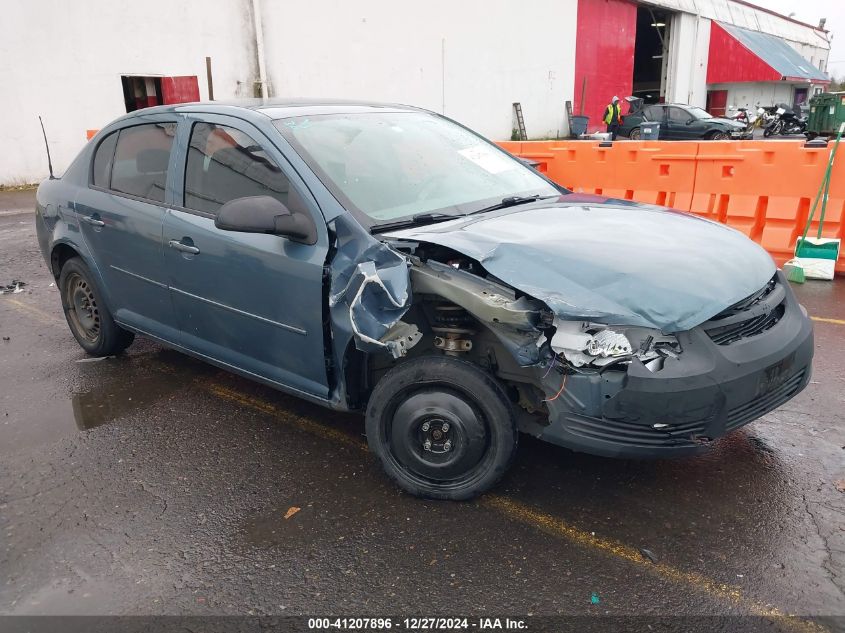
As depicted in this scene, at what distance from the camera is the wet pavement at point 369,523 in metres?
2.49

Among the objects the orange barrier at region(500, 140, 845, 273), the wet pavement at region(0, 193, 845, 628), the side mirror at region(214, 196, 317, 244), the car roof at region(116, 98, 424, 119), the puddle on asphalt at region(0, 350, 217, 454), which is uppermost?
the car roof at region(116, 98, 424, 119)

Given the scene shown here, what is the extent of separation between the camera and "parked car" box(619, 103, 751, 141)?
22.6 metres

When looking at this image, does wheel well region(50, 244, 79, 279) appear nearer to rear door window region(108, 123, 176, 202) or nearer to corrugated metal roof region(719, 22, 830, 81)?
rear door window region(108, 123, 176, 202)

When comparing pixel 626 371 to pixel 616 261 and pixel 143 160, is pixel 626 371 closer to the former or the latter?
pixel 616 261

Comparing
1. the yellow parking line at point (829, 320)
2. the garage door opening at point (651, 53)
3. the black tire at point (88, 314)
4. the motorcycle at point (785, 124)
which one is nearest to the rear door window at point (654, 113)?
the motorcycle at point (785, 124)

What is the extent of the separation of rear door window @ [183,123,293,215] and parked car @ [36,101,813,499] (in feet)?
0.03

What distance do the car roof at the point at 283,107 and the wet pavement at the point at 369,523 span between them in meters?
1.70

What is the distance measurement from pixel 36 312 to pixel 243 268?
3897mm

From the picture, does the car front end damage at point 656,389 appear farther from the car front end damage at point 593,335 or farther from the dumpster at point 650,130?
the dumpster at point 650,130

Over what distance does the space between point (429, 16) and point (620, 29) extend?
525 inches

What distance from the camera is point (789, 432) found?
3.56m

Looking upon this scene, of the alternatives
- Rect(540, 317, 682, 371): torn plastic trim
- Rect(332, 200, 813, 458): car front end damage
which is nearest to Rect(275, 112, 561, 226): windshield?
Rect(332, 200, 813, 458): car front end damage

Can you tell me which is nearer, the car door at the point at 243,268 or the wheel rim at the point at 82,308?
the car door at the point at 243,268

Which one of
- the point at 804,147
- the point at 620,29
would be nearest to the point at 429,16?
the point at 620,29
